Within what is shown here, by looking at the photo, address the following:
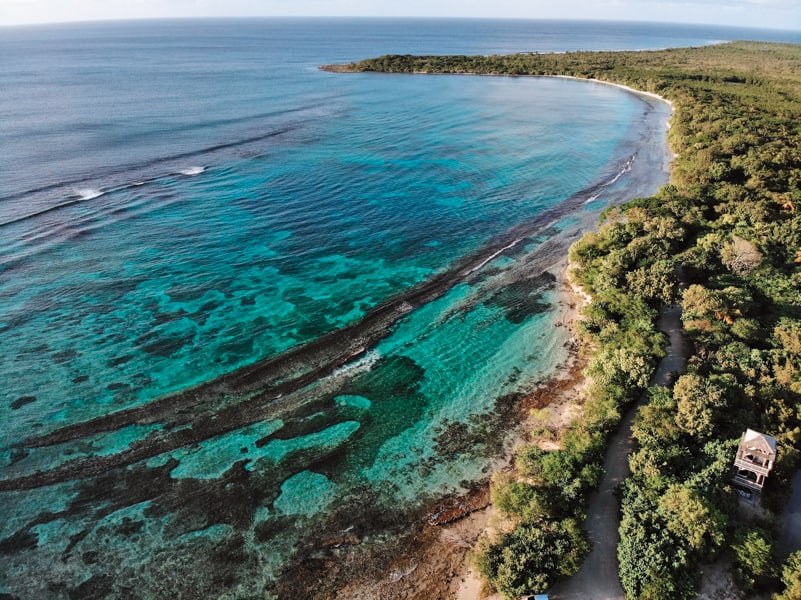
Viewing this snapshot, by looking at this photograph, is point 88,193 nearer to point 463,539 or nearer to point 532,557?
point 463,539

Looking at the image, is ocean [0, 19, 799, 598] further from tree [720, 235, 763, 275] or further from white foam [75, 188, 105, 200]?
tree [720, 235, 763, 275]

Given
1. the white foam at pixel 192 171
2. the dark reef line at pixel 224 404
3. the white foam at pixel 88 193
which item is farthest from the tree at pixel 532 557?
the white foam at pixel 192 171

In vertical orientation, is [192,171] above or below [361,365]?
above

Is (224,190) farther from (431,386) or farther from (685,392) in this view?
(685,392)

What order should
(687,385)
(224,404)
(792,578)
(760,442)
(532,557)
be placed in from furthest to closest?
(224,404) < (687,385) < (760,442) < (532,557) < (792,578)

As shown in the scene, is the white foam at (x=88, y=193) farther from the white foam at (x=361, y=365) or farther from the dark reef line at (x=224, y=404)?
the white foam at (x=361, y=365)

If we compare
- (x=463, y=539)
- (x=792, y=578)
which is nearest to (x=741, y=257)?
(x=792, y=578)

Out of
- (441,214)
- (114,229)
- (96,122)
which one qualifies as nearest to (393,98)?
(96,122)

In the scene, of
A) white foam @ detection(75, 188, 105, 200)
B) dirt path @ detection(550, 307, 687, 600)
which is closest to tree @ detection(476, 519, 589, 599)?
dirt path @ detection(550, 307, 687, 600)
